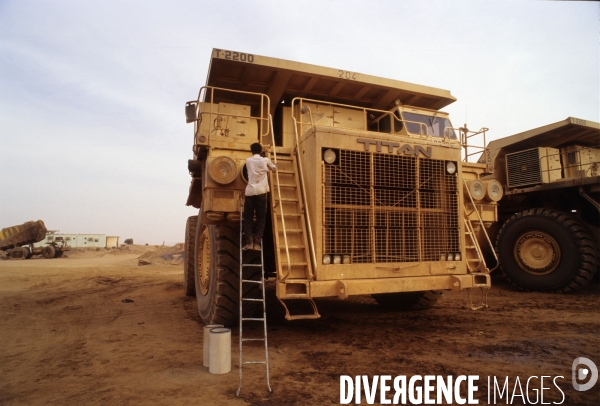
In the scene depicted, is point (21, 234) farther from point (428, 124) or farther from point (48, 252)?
point (428, 124)

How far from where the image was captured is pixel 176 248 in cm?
3069

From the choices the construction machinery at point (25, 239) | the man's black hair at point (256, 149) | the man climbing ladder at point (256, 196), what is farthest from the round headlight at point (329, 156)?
the construction machinery at point (25, 239)

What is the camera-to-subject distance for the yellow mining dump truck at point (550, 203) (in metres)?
8.46

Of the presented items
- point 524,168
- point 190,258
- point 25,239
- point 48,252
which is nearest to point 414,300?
point 190,258

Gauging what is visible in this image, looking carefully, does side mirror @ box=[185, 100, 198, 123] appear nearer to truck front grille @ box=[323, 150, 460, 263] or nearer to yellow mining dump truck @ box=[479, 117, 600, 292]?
truck front grille @ box=[323, 150, 460, 263]

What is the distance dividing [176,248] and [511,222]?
26315 millimetres

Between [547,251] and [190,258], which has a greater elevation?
[547,251]

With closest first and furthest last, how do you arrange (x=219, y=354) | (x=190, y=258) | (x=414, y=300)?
(x=219, y=354), (x=414, y=300), (x=190, y=258)

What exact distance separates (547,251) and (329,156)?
7217 mm

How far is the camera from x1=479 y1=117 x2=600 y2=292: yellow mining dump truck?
8.46 m

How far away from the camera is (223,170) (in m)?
4.80

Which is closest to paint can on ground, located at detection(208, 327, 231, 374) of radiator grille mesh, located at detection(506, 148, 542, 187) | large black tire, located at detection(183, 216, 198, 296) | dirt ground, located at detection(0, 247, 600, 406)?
dirt ground, located at detection(0, 247, 600, 406)

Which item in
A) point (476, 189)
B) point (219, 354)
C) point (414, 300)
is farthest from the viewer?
point (414, 300)

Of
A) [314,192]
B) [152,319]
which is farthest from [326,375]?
[152,319]
